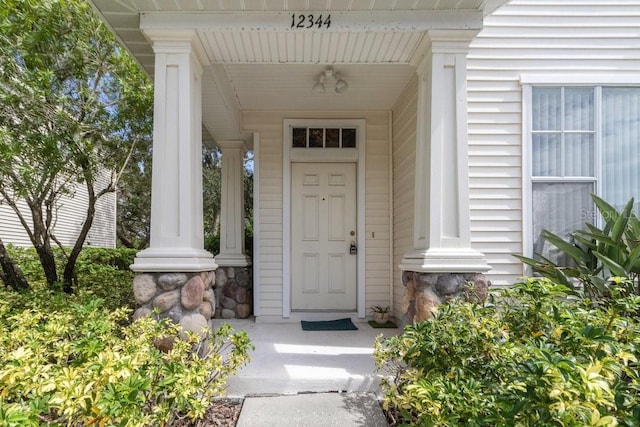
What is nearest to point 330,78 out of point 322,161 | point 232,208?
point 322,161

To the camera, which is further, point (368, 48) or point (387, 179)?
point (387, 179)

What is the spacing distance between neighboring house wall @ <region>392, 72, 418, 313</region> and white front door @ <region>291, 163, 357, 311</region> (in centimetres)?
51

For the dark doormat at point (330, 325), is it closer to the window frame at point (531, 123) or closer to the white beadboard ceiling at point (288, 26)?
the window frame at point (531, 123)

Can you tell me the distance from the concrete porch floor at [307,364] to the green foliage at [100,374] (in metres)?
0.32

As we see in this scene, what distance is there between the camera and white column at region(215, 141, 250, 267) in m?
4.74

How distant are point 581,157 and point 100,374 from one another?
4032mm

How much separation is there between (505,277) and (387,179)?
5.61ft

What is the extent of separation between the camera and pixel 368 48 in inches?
115

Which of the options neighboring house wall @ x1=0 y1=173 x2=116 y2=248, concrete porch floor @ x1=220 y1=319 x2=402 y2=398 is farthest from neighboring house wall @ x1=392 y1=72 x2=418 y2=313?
neighboring house wall @ x1=0 y1=173 x2=116 y2=248

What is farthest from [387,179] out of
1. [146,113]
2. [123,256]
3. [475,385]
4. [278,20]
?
[123,256]

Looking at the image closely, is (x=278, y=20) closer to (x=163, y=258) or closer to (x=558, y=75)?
(x=163, y=258)

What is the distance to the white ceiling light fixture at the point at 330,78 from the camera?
11.9 ft

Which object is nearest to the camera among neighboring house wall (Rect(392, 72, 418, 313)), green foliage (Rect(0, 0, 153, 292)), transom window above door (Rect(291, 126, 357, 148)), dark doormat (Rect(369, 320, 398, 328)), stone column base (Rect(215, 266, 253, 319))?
green foliage (Rect(0, 0, 153, 292))

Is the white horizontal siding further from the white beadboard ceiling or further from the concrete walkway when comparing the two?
the concrete walkway
